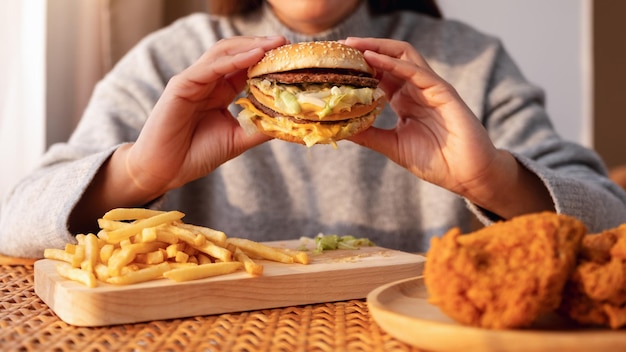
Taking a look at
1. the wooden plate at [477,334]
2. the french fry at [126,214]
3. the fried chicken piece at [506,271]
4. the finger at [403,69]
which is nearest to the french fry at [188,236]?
the french fry at [126,214]

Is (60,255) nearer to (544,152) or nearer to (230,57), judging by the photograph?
(230,57)

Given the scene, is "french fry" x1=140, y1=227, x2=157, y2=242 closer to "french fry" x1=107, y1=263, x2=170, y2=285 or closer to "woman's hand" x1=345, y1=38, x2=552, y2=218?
"french fry" x1=107, y1=263, x2=170, y2=285

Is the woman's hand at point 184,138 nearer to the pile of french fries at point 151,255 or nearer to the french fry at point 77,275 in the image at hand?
the pile of french fries at point 151,255

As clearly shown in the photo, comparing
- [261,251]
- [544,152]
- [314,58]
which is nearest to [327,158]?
[544,152]

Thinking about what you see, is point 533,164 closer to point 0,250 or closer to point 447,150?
point 447,150

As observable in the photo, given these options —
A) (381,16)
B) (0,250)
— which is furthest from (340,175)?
→ (0,250)

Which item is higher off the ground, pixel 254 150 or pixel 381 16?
pixel 381 16
